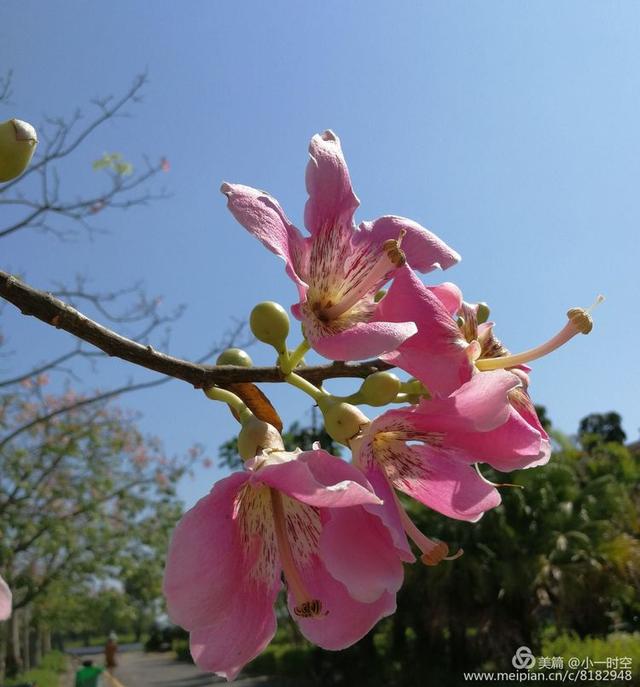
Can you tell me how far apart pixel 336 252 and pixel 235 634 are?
1.62 ft

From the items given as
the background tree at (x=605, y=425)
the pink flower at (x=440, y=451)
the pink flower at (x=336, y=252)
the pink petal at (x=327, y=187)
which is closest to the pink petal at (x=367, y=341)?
the pink flower at (x=336, y=252)

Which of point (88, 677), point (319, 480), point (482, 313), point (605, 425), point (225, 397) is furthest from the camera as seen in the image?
point (605, 425)

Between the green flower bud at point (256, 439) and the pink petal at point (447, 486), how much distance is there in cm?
17

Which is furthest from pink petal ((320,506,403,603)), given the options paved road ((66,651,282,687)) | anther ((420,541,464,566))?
paved road ((66,651,282,687))

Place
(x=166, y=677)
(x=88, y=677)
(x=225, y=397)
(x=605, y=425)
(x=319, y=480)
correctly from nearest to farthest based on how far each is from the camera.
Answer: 1. (x=319, y=480)
2. (x=225, y=397)
3. (x=88, y=677)
4. (x=166, y=677)
5. (x=605, y=425)

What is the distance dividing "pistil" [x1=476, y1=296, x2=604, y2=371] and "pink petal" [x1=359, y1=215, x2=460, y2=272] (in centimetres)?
16

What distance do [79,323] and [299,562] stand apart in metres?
0.38

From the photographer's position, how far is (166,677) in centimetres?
3133

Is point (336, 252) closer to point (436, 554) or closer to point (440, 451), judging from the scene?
point (440, 451)

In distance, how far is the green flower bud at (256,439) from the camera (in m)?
0.76

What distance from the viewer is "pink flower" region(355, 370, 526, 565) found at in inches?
29.2

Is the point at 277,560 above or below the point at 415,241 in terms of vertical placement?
below

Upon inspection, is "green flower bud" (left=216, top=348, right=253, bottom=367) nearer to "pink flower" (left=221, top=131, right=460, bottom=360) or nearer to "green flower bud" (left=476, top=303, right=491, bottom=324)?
"pink flower" (left=221, top=131, right=460, bottom=360)

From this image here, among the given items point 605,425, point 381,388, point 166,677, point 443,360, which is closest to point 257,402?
point 381,388
